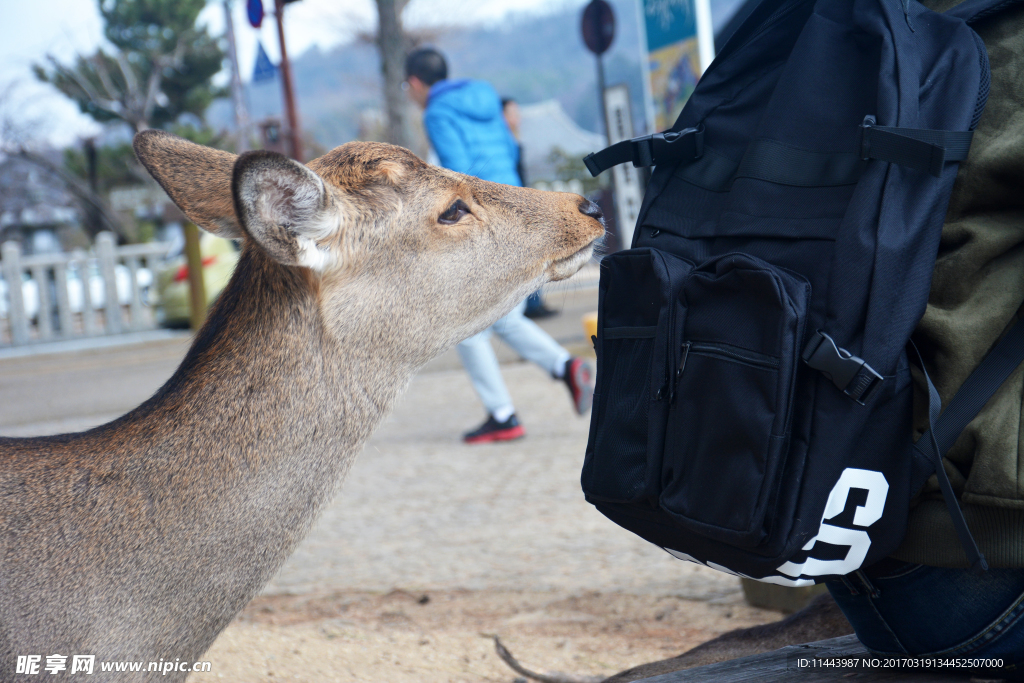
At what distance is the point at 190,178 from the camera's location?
254 cm

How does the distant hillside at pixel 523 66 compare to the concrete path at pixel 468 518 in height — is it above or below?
above

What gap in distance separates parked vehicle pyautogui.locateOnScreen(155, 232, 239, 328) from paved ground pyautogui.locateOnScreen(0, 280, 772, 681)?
7.60 m

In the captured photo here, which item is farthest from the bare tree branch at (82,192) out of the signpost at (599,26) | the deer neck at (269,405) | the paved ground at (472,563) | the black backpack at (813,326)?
the black backpack at (813,326)

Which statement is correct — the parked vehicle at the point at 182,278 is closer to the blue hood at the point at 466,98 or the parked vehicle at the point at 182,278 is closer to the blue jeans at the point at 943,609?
the blue hood at the point at 466,98

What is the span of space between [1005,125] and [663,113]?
8.56 meters

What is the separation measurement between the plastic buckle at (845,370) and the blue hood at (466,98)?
186 inches

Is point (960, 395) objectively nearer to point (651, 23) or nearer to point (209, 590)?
point (209, 590)

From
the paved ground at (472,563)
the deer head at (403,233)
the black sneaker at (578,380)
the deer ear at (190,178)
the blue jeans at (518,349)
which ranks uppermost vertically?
the deer ear at (190,178)

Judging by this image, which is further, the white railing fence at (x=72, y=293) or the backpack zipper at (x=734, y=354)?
the white railing fence at (x=72, y=293)

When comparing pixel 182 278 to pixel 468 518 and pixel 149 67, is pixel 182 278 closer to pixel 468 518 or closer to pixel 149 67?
pixel 468 518

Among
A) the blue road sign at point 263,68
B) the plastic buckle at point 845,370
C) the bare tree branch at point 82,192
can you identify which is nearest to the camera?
the plastic buckle at point 845,370

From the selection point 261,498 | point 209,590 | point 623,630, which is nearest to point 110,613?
point 209,590

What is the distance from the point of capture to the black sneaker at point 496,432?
6.46 metres

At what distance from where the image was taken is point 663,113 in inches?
395
